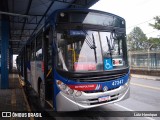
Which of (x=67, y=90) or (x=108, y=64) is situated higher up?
(x=108, y=64)

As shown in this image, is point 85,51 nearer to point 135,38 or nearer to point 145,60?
point 145,60

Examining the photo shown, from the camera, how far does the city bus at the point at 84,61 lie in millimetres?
5914

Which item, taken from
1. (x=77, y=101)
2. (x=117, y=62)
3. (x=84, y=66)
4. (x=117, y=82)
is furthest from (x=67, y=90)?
(x=117, y=62)

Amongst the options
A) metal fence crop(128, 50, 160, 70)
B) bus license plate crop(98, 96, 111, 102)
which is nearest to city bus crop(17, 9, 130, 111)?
bus license plate crop(98, 96, 111, 102)

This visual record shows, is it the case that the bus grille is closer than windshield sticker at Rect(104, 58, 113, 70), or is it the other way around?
the bus grille

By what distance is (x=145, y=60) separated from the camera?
948 inches

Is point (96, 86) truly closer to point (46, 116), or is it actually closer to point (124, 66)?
point (124, 66)

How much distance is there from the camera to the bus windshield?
19.7 ft

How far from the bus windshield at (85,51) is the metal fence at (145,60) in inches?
668

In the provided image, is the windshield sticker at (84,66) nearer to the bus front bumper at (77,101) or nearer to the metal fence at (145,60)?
the bus front bumper at (77,101)

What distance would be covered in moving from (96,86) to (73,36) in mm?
1520

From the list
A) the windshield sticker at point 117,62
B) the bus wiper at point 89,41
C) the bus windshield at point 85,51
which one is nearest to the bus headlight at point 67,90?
the bus windshield at point 85,51

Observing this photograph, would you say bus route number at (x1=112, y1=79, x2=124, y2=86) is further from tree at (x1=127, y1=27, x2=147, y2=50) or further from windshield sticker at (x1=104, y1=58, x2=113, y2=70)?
tree at (x1=127, y1=27, x2=147, y2=50)

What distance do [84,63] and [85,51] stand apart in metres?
0.34
